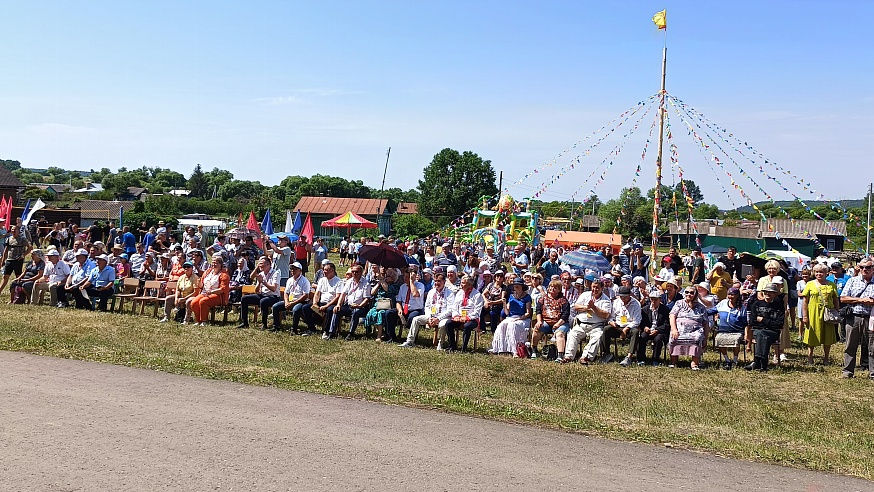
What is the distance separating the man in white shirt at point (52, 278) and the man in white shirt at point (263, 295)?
15.0ft

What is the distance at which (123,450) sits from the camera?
6.64 meters

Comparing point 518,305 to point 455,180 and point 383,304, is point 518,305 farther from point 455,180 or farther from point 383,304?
point 455,180

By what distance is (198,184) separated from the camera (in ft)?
434

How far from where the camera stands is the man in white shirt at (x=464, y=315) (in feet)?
41.4

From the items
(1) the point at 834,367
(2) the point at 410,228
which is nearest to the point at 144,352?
(1) the point at 834,367

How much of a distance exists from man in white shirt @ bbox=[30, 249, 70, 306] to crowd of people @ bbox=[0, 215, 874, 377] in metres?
0.02

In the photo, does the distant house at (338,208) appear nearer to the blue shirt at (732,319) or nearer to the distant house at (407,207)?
the distant house at (407,207)

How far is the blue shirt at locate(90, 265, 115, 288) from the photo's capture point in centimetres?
1595

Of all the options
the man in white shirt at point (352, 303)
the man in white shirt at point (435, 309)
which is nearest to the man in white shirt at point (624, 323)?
the man in white shirt at point (435, 309)

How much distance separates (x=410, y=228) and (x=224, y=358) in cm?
4693

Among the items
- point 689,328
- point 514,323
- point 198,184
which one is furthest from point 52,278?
point 198,184

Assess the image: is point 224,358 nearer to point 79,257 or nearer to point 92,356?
point 92,356

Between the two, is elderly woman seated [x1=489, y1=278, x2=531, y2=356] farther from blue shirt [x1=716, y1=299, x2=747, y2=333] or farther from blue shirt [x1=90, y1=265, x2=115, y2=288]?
blue shirt [x1=90, y1=265, x2=115, y2=288]

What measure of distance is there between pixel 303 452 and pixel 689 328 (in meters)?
6.92
